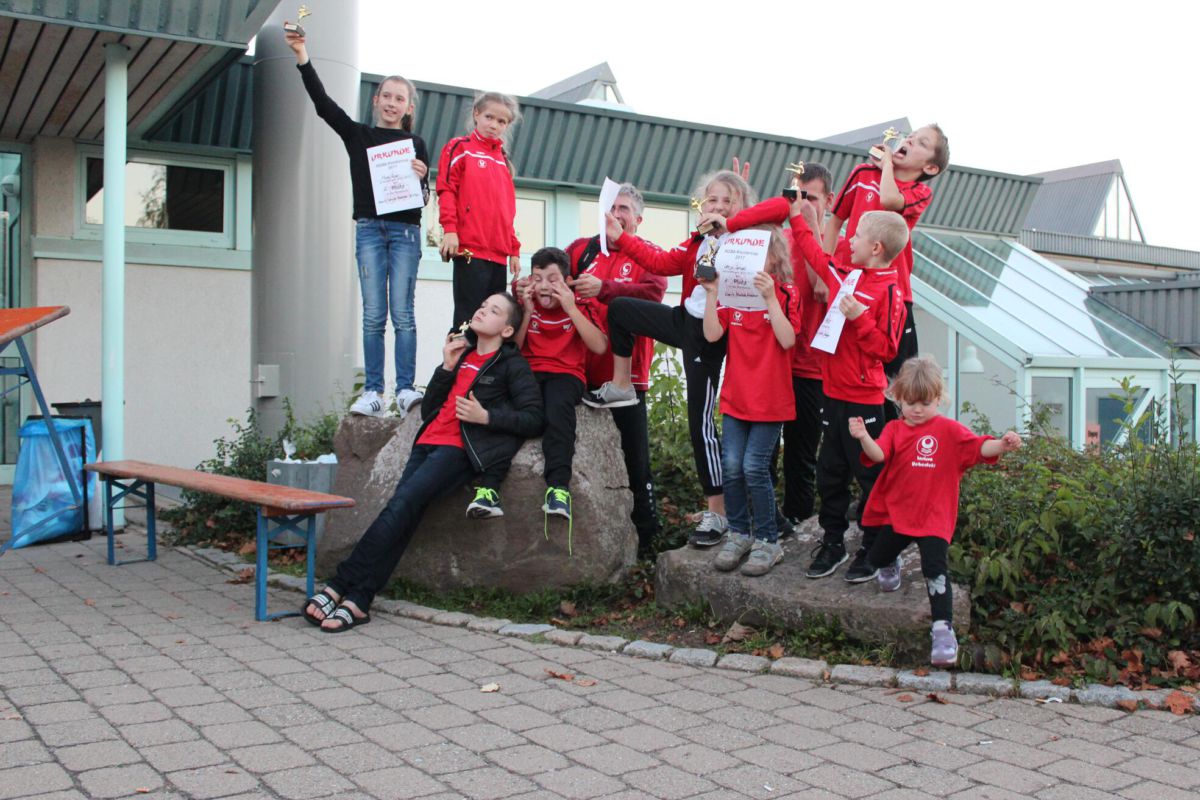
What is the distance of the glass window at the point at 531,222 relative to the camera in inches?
512

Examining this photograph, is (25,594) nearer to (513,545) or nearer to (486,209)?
(513,545)

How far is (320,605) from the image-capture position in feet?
17.4

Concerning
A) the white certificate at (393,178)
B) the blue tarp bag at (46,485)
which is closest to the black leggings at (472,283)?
the white certificate at (393,178)

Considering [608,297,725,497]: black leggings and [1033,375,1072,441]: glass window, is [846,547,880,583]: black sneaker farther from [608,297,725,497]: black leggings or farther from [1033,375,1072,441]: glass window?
[1033,375,1072,441]: glass window

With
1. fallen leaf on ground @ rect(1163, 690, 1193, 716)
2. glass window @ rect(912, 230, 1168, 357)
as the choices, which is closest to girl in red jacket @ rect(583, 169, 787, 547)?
fallen leaf on ground @ rect(1163, 690, 1193, 716)

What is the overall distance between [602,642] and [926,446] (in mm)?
1687

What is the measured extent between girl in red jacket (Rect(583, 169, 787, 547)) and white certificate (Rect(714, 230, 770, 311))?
0.08 metres

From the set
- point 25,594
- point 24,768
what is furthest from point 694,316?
point 25,594

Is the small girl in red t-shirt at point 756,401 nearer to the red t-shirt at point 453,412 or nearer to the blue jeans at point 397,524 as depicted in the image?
the red t-shirt at point 453,412

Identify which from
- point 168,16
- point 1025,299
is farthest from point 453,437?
point 1025,299

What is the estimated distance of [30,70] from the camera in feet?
27.3

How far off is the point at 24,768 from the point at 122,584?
10.6 ft

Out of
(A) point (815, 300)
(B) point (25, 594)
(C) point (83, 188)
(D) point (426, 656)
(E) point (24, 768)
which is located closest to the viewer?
(E) point (24, 768)

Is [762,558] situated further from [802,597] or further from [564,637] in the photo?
[564,637]
